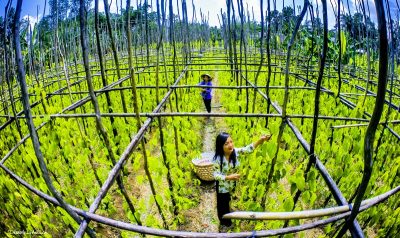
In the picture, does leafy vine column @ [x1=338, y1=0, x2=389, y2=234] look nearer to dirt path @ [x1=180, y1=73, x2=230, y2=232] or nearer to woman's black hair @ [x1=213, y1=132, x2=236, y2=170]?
woman's black hair @ [x1=213, y1=132, x2=236, y2=170]

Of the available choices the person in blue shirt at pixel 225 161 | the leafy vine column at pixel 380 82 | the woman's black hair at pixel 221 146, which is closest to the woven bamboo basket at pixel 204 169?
the person in blue shirt at pixel 225 161

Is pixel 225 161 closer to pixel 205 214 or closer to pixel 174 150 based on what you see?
pixel 174 150

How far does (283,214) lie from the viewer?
3.56ft

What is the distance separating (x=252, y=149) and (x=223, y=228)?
1.01 m

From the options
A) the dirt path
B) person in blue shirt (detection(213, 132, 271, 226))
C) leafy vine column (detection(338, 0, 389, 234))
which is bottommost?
the dirt path

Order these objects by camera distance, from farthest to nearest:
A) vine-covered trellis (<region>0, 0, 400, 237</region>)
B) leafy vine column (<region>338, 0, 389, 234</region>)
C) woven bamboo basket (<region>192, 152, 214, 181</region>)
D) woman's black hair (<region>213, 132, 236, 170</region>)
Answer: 1. woven bamboo basket (<region>192, 152, 214, 181</region>)
2. woman's black hair (<region>213, 132, 236, 170</region>)
3. vine-covered trellis (<region>0, 0, 400, 237</region>)
4. leafy vine column (<region>338, 0, 389, 234</region>)

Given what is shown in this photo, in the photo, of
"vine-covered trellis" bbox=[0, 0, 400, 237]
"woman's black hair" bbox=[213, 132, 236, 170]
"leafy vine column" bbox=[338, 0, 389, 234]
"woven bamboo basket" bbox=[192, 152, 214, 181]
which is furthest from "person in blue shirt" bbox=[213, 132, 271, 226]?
"leafy vine column" bbox=[338, 0, 389, 234]

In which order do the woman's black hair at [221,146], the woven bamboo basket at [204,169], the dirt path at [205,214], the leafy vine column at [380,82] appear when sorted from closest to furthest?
the leafy vine column at [380,82] < the woman's black hair at [221,146] < the dirt path at [205,214] < the woven bamboo basket at [204,169]

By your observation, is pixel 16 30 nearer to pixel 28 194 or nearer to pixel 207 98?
pixel 28 194

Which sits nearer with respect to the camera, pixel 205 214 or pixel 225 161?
pixel 225 161

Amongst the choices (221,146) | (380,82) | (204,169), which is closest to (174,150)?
(221,146)

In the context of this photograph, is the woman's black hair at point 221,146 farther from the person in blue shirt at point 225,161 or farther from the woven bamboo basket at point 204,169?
the woven bamboo basket at point 204,169

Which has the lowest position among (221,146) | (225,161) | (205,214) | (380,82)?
(205,214)

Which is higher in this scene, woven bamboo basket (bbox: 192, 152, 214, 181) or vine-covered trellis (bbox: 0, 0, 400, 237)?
vine-covered trellis (bbox: 0, 0, 400, 237)
